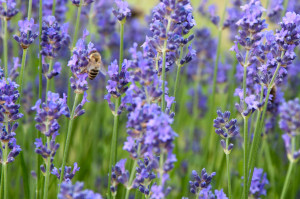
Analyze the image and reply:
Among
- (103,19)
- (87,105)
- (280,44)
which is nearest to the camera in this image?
(280,44)

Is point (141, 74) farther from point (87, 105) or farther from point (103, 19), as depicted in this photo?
point (87, 105)

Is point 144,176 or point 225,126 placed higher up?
point 225,126

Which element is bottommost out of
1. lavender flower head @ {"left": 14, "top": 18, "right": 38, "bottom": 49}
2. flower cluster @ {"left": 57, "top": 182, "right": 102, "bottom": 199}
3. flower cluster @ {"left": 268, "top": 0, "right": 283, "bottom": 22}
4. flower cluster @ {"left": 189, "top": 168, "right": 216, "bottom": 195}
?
flower cluster @ {"left": 57, "top": 182, "right": 102, "bottom": 199}

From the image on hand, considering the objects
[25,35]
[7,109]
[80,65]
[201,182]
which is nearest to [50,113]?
[7,109]

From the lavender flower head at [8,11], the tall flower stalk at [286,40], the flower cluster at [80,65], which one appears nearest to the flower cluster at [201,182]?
the tall flower stalk at [286,40]

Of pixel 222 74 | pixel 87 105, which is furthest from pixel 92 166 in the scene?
pixel 222 74

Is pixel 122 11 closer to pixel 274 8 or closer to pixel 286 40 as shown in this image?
pixel 286 40

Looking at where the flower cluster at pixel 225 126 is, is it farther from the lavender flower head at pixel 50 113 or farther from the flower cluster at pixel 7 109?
the flower cluster at pixel 7 109

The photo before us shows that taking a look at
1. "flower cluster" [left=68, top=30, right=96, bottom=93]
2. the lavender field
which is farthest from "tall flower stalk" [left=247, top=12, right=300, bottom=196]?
"flower cluster" [left=68, top=30, right=96, bottom=93]

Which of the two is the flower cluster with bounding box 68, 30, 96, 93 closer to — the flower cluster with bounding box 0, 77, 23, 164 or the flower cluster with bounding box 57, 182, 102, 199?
the flower cluster with bounding box 0, 77, 23, 164
